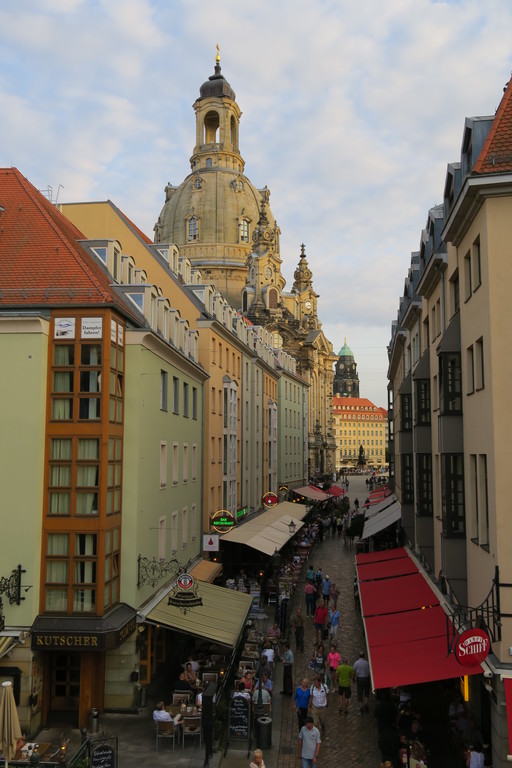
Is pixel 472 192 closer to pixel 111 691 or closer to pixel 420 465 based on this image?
pixel 420 465

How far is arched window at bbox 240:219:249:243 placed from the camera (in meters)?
106

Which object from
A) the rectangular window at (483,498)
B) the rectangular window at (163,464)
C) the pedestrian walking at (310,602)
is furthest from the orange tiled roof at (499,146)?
the pedestrian walking at (310,602)

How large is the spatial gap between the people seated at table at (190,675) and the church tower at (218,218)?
82.9 meters

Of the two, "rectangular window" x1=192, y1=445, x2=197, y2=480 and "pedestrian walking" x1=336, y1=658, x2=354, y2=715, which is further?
"rectangular window" x1=192, y1=445, x2=197, y2=480

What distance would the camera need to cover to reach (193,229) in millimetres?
105250

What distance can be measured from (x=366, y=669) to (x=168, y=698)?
5659 mm

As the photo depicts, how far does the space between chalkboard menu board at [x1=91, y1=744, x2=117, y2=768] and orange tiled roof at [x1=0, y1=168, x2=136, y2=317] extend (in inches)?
403

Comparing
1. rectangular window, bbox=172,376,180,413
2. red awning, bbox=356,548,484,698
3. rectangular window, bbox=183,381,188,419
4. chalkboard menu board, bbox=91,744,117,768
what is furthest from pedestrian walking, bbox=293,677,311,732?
rectangular window, bbox=183,381,188,419

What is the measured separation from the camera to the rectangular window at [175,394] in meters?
26.0

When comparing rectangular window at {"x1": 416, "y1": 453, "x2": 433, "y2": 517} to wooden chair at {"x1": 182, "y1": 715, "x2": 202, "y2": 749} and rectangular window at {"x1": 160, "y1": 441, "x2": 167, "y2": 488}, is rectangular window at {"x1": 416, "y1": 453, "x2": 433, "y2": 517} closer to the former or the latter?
rectangular window at {"x1": 160, "y1": 441, "x2": 167, "y2": 488}

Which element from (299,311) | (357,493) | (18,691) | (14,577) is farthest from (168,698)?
(299,311)

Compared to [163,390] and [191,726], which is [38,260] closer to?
[163,390]

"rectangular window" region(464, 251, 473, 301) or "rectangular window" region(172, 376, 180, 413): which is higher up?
"rectangular window" region(464, 251, 473, 301)

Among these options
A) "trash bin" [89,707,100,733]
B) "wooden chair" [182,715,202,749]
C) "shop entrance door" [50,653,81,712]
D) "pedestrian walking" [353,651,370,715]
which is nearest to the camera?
"trash bin" [89,707,100,733]
